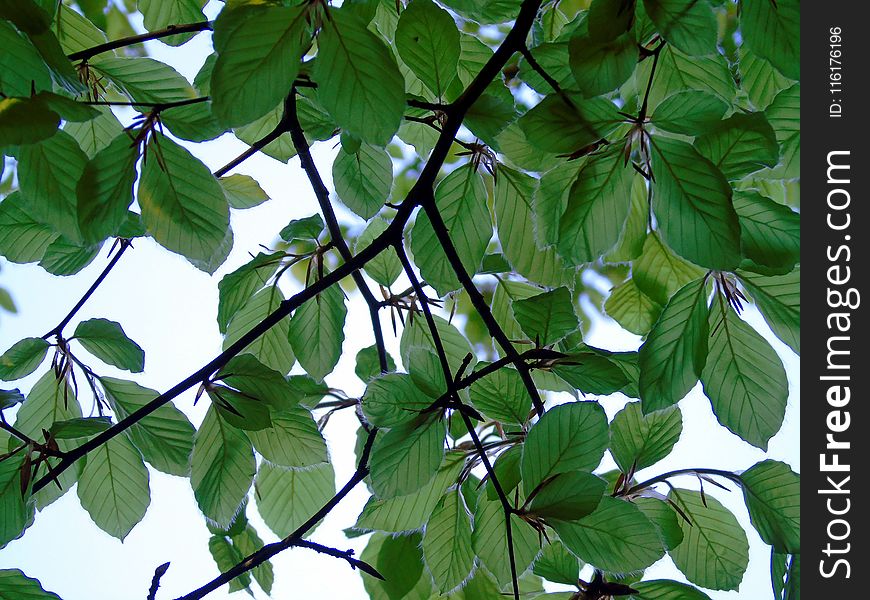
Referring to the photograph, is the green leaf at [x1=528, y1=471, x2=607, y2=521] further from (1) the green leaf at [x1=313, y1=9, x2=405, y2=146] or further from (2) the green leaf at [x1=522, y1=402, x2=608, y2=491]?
(1) the green leaf at [x1=313, y1=9, x2=405, y2=146]

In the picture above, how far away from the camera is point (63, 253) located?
640mm

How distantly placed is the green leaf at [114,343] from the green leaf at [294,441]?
0.43ft

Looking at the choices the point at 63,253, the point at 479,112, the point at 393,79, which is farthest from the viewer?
the point at 63,253

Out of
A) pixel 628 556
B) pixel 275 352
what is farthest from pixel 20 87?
pixel 628 556

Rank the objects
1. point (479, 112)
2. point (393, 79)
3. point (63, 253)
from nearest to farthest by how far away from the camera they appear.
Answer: point (393, 79) < point (479, 112) < point (63, 253)

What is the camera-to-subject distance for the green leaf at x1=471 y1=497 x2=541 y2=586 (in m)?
0.55

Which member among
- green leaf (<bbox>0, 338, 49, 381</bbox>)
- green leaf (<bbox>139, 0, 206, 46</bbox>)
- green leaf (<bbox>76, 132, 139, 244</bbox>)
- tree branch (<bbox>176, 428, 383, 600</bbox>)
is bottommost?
tree branch (<bbox>176, 428, 383, 600</bbox>)

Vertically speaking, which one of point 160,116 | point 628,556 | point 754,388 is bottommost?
point 628,556

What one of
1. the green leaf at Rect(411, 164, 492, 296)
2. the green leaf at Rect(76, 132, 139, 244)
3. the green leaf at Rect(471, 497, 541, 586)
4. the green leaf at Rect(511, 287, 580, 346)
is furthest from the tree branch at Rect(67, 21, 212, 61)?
the green leaf at Rect(471, 497, 541, 586)

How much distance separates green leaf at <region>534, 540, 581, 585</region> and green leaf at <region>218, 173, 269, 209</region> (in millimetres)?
414

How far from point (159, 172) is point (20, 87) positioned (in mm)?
99

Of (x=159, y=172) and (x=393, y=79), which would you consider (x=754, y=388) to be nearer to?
(x=393, y=79)
